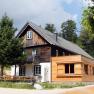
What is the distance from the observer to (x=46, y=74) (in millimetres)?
52281

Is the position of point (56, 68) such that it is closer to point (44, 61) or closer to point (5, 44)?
point (44, 61)

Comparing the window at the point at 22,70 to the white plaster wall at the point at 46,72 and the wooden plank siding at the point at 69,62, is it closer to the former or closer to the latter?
the white plaster wall at the point at 46,72

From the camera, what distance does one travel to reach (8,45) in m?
47.6

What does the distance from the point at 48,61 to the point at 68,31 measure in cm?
6891

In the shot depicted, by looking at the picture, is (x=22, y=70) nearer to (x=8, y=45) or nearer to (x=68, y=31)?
(x=8, y=45)

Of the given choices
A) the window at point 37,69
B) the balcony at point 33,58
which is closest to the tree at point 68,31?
the balcony at point 33,58

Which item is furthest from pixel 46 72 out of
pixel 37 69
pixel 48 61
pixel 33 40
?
pixel 33 40

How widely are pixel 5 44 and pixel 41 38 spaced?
7.19 meters

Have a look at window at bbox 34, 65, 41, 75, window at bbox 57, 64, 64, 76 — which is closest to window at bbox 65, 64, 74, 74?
window at bbox 57, 64, 64, 76

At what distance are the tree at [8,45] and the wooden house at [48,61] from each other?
14.6ft

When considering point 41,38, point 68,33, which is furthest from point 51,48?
point 68,33

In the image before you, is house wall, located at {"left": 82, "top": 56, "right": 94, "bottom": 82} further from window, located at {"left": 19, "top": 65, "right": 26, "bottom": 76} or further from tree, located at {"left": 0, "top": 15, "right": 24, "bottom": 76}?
window, located at {"left": 19, "top": 65, "right": 26, "bottom": 76}

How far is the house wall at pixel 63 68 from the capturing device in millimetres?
48312

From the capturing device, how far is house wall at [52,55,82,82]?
48.3 meters
